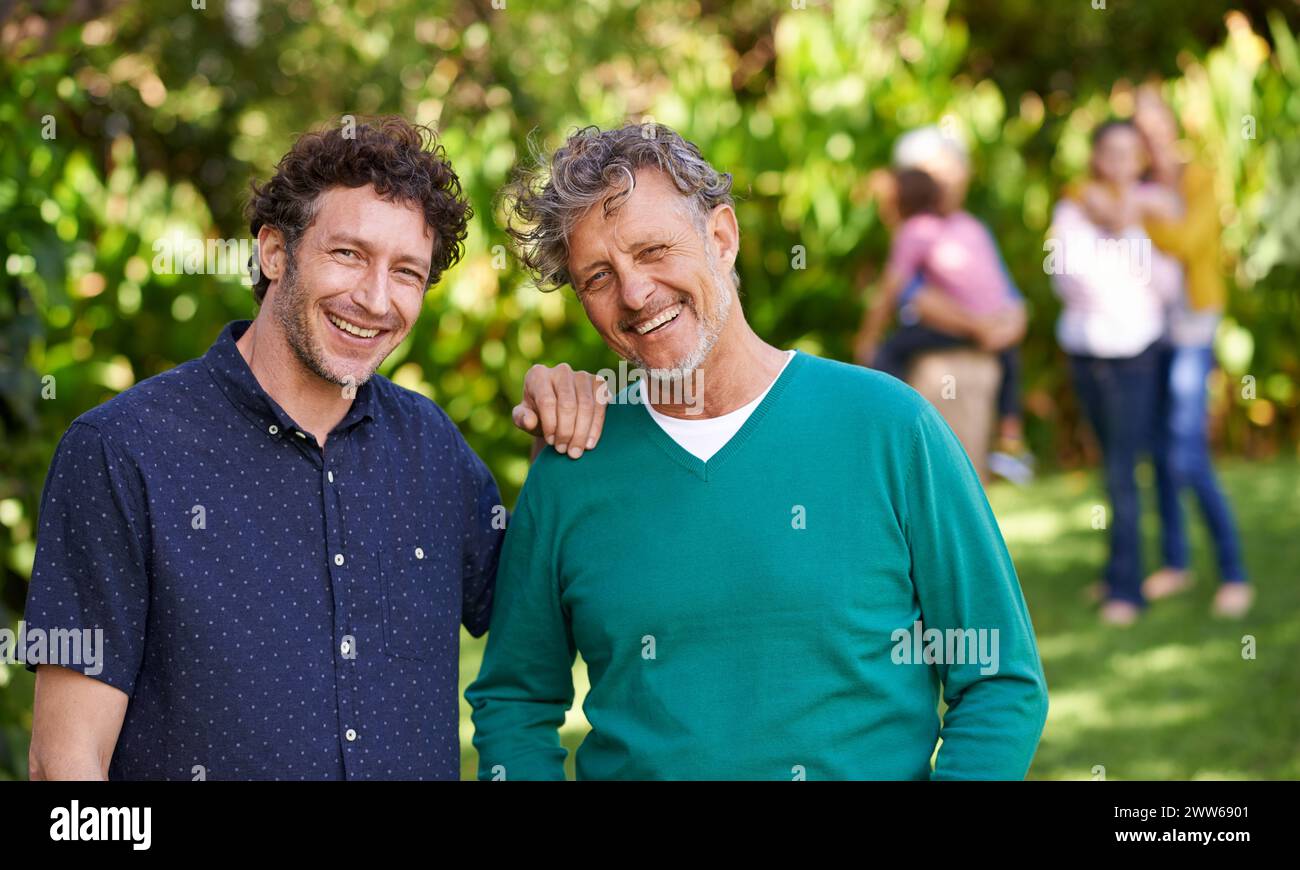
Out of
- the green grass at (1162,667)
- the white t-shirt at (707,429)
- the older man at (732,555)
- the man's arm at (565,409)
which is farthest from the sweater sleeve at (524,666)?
the green grass at (1162,667)

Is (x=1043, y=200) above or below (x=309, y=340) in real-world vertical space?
above

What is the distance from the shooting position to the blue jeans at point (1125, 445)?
20.3ft

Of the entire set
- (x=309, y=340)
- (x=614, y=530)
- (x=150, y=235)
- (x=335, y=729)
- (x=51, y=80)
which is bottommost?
(x=335, y=729)

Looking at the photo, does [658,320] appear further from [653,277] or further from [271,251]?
[271,251]

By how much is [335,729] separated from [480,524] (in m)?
0.47

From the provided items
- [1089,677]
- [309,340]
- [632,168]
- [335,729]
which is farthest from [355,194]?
[1089,677]

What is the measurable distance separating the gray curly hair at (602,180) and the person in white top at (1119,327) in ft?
13.5

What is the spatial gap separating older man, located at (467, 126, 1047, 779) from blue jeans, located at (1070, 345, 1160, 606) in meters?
4.17

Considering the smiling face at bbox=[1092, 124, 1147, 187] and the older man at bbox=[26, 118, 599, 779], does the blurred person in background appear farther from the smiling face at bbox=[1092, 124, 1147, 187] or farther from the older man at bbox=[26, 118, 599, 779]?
the older man at bbox=[26, 118, 599, 779]

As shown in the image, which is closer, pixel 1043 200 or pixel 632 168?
pixel 632 168

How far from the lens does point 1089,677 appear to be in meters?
5.52

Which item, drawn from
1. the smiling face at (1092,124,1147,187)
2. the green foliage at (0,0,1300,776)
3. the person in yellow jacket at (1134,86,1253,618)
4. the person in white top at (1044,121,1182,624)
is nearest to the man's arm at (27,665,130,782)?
the green foliage at (0,0,1300,776)
